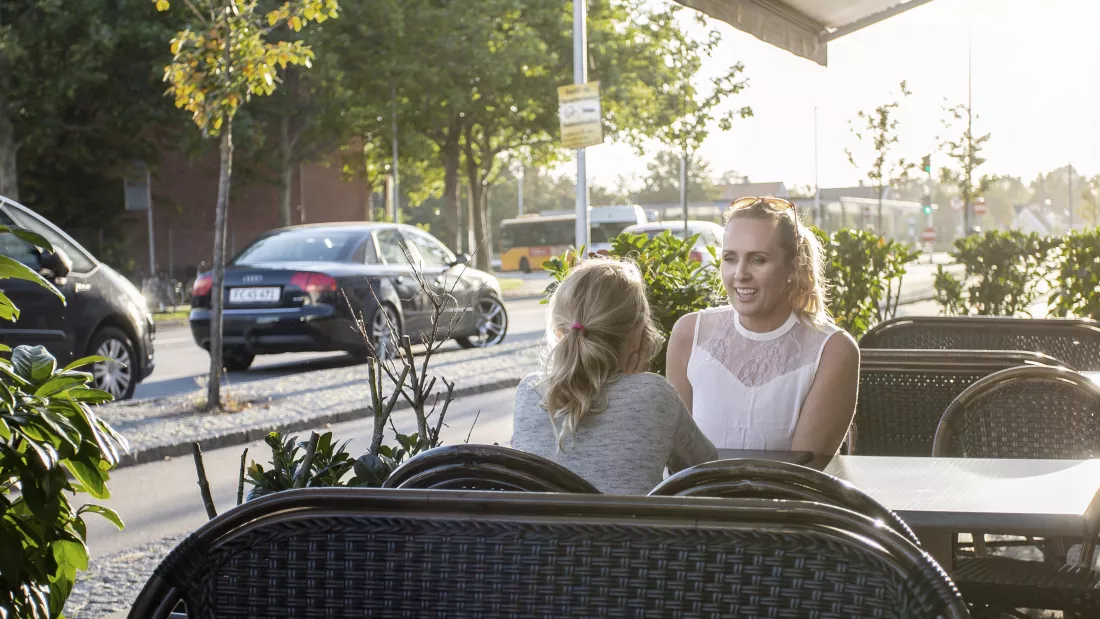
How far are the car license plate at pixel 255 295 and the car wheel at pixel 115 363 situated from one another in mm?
2527

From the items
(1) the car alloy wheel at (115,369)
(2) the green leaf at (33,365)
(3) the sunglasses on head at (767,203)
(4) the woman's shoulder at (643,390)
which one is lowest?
(1) the car alloy wheel at (115,369)

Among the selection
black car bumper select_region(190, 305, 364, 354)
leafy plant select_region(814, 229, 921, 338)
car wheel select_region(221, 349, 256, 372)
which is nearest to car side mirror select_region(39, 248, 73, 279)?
black car bumper select_region(190, 305, 364, 354)

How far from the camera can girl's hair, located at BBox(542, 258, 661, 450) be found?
2.99m

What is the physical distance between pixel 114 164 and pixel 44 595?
32.8m

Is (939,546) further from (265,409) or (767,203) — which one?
(265,409)

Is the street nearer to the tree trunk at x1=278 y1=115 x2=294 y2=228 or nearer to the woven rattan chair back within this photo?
the woven rattan chair back

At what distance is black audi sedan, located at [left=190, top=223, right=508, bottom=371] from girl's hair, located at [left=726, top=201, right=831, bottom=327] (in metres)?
9.83

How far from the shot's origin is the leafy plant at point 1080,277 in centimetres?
1098

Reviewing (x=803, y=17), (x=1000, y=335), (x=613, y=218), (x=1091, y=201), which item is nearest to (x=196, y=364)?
(x=803, y=17)

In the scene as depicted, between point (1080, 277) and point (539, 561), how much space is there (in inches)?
408

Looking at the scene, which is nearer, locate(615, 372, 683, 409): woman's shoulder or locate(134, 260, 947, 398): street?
locate(615, 372, 683, 409): woman's shoulder

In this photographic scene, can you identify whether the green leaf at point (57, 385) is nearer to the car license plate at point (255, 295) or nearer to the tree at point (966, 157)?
the car license plate at point (255, 295)

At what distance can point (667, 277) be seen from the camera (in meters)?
6.71

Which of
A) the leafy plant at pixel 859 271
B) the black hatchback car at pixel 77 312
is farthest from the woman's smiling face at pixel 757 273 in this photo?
the black hatchback car at pixel 77 312
